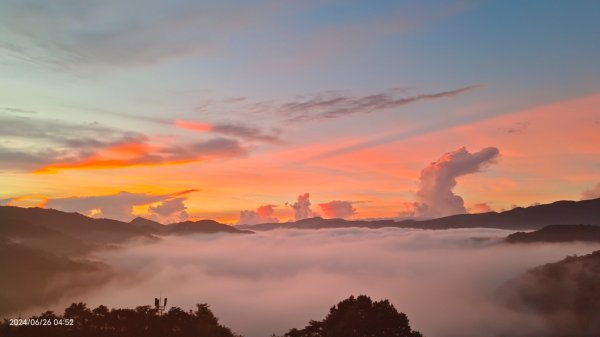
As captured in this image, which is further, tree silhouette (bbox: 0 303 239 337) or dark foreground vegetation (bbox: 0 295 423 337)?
dark foreground vegetation (bbox: 0 295 423 337)

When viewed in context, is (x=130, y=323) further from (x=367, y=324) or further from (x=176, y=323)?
(x=367, y=324)

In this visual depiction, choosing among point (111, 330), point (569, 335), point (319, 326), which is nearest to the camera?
point (111, 330)

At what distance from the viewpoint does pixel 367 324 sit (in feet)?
221

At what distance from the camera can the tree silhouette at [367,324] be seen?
6719 centimetres

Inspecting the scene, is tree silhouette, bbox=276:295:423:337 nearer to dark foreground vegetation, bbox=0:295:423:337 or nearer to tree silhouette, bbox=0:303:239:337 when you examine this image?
dark foreground vegetation, bbox=0:295:423:337

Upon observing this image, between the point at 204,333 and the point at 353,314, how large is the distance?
77.2ft

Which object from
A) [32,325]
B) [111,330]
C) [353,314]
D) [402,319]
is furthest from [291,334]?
[32,325]

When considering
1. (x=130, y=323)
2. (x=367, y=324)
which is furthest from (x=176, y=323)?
(x=367, y=324)

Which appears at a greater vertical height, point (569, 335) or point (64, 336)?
point (64, 336)

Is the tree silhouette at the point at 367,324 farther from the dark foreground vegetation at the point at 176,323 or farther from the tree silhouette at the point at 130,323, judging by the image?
the tree silhouette at the point at 130,323

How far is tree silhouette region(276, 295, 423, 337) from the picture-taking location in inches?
A: 2645

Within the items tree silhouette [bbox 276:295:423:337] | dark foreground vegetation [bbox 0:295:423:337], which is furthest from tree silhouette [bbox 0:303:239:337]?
tree silhouette [bbox 276:295:423:337]

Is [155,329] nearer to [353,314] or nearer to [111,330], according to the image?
[111,330]

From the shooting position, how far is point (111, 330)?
219 ft
